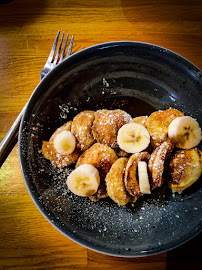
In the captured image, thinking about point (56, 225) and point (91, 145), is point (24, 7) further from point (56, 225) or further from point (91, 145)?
point (56, 225)

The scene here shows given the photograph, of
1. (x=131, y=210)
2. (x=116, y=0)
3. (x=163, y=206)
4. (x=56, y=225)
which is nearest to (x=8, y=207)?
(x=56, y=225)

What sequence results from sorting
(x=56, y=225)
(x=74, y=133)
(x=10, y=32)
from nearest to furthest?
(x=56, y=225) → (x=74, y=133) → (x=10, y=32)

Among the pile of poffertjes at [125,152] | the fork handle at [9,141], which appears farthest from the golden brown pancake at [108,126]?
the fork handle at [9,141]

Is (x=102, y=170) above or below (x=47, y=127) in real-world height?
below

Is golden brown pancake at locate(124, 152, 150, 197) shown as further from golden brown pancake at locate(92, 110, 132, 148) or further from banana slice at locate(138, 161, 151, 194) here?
golden brown pancake at locate(92, 110, 132, 148)

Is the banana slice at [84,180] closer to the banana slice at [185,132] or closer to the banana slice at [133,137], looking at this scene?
the banana slice at [133,137]

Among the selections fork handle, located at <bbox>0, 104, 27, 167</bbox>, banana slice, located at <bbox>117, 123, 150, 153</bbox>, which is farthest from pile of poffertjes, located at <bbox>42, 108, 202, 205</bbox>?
fork handle, located at <bbox>0, 104, 27, 167</bbox>

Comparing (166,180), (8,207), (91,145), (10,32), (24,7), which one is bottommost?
(8,207)

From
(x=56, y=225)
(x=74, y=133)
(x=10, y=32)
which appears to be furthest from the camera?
(x=10, y=32)
